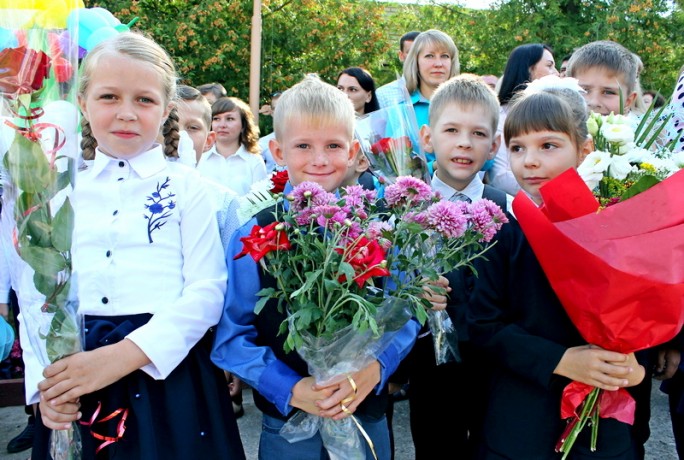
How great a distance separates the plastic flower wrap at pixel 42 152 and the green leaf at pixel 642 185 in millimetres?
1654

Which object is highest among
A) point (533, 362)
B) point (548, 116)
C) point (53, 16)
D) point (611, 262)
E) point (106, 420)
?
point (53, 16)

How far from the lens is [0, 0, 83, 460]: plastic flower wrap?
5.84ft

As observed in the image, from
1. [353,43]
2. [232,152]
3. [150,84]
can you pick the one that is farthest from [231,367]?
[353,43]

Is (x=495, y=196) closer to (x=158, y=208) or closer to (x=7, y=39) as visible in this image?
(x=158, y=208)

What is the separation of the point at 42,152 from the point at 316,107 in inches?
35.9

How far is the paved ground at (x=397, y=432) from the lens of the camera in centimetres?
368

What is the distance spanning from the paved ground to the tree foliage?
24.1 ft

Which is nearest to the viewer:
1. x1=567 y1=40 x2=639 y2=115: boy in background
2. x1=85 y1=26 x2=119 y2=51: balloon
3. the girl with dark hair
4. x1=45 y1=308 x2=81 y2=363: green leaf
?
x1=45 y1=308 x2=81 y2=363: green leaf

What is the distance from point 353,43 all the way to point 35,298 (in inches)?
415

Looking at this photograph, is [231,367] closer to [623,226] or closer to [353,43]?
[623,226]

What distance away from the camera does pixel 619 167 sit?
2057 millimetres

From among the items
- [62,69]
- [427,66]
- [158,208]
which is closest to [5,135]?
[62,69]

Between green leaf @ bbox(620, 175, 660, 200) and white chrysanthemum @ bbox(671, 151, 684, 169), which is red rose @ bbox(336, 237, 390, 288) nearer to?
green leaf @ bbox(620, 175, 660, 200)

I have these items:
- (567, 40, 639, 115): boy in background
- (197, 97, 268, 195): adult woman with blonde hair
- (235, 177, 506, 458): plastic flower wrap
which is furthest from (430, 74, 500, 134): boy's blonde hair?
(197, 97, 268, 195): adult woman with blonde hair
